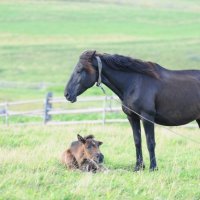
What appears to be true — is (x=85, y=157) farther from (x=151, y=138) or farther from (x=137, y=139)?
(x=151, y=138)

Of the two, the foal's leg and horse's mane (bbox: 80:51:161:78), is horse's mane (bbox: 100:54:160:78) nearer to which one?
horse's mane (bbox: 80:51:161:78)

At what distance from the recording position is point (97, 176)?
953 cm

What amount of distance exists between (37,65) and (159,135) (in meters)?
41.5

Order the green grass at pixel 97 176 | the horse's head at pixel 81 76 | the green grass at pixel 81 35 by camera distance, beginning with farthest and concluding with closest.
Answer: the green grass at pixel 81 35 → the horse's head at pixel 81 76 → the green grass at pixel 97 176

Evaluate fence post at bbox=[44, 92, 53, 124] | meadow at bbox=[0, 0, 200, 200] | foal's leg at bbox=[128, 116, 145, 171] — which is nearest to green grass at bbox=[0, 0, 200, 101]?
meadow at bbox=[0, 0, 200, 200]

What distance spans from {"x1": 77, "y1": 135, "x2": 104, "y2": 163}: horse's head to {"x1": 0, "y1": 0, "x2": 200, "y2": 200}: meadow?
33 cm

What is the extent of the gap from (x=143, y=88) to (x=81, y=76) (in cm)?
101

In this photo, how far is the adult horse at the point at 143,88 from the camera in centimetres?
1056

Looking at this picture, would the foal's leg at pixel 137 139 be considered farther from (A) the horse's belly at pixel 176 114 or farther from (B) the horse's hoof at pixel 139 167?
(A) the horse's belly at pixel 176 114

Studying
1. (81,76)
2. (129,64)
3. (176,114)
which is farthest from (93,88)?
(81,76)

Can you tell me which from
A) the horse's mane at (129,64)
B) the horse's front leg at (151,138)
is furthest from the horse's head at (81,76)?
the horse's front leg at (151,138)

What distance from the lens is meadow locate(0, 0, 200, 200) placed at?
8.96m

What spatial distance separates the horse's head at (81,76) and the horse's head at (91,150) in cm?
72

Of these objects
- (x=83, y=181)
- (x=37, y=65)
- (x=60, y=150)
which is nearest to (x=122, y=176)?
(x=83, y=181)
